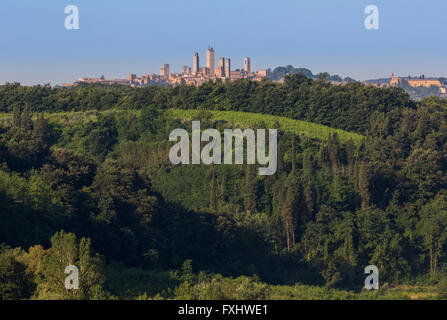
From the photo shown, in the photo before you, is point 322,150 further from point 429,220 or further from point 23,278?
point 23,278

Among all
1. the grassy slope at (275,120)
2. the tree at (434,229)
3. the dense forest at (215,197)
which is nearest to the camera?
the dense forest at (215,197)

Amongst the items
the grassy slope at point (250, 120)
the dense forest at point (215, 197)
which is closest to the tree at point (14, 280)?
the dense forest at point (215, 197)

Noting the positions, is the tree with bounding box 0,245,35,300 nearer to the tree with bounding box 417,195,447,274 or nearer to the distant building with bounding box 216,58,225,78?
the tree with bounding box 417,195,447,274

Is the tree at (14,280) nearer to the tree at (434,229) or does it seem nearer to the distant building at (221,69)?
the tree at (434,229)

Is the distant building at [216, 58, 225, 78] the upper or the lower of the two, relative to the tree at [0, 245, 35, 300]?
upper

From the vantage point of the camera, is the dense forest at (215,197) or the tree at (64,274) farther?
the dense forest at (215,197)

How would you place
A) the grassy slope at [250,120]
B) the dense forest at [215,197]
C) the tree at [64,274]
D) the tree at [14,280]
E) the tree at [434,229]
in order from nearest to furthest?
the tree at [64,274]
the tree at [14,280]
the dense forest at [215,197]
the tree at [434,229]
the grassy slope at [250,120]

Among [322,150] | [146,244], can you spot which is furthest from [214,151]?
[146,244]

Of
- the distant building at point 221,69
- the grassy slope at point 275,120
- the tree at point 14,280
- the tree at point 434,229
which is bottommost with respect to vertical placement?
the tree at point 434,229

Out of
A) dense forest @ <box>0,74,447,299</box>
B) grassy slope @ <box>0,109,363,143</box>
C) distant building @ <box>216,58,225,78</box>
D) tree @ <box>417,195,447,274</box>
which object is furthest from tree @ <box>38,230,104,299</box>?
distant building @ <box>216,58,225,78</box>
